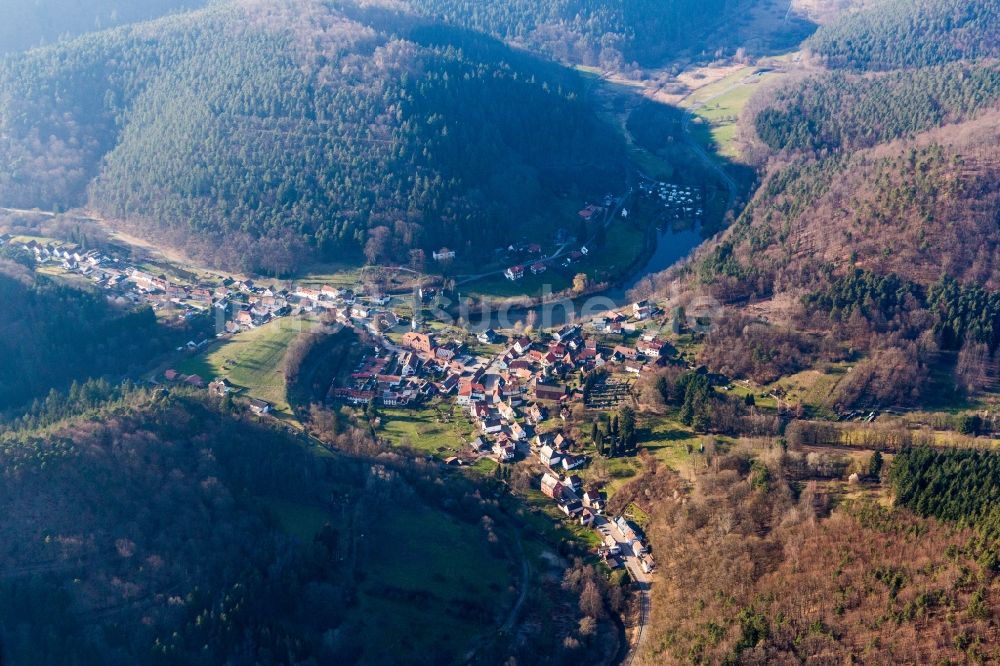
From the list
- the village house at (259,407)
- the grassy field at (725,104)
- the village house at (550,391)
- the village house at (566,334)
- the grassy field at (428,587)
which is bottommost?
the grassy field at (428,587)

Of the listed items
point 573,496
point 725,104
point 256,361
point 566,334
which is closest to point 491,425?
point 573,496

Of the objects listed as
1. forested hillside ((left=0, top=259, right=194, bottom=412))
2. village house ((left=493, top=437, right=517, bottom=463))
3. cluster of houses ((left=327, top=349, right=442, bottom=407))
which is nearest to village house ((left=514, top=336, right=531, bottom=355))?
cluster of houses ((left=327, top=349, right=442, bottom=407))

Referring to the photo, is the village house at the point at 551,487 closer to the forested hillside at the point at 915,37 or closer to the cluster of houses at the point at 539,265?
the cluster of houses at the point at 539,265

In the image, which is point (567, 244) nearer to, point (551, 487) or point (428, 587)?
point (551, 487)

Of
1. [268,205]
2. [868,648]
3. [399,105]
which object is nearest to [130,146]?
[268,205]

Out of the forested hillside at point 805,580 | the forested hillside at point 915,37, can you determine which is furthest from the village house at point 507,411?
the forested hillside at point 915,37

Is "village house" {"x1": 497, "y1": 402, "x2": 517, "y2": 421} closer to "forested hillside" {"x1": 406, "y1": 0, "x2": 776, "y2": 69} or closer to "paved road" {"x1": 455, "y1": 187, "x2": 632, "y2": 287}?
"paved road" {"x1": 455, "y1": 187, "x2": 632, "y2": 287}

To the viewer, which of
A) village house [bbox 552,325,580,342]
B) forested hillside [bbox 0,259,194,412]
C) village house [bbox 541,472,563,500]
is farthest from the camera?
village house [bbox 552,325,580,342]
